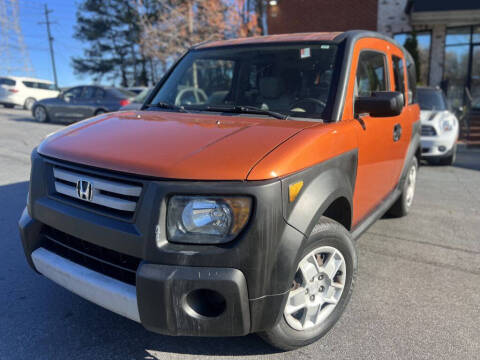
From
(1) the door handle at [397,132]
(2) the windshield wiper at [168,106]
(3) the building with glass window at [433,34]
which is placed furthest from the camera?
(3) the building with glass window at [433,34]

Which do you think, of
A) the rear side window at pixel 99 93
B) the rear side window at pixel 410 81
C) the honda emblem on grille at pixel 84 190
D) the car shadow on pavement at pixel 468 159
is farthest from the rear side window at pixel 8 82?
the honda emblem on grille at pixel 84 190

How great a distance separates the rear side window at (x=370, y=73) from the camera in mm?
3034

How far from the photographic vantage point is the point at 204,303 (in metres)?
1.90

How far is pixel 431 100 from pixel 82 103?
10734mm

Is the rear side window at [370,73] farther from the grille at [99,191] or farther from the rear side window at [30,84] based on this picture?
the rear side window at [30,84]

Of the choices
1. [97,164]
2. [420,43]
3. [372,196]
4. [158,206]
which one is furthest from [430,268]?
[420,43]

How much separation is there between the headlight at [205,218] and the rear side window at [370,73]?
5.15 ft

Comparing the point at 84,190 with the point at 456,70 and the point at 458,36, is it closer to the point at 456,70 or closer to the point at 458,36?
the point at 456,70

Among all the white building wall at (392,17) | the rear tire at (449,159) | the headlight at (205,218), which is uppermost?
the white building wall at (392,17)

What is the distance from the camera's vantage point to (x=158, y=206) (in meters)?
1.80

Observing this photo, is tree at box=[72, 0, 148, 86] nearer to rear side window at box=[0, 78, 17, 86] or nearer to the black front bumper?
rear side window at box=[0, 78, 17, 86]

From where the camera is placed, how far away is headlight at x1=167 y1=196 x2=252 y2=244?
5.96ft

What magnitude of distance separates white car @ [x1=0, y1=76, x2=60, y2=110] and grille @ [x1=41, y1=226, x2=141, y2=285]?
2133cm

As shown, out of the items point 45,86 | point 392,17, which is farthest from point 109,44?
point 392,17
